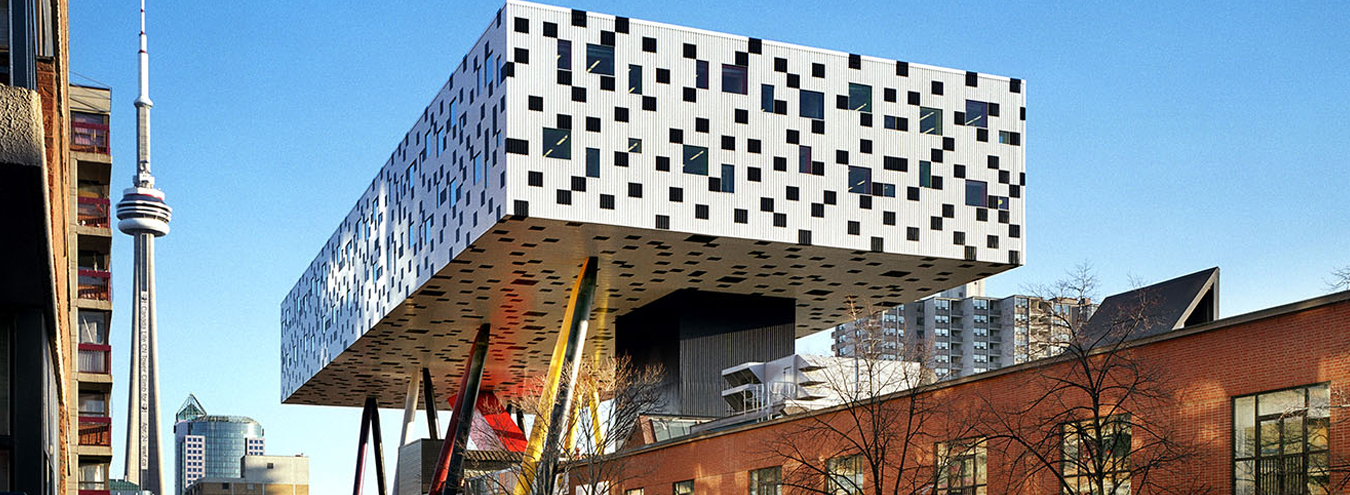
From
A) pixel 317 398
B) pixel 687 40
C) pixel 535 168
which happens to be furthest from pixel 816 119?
pixel 317 398

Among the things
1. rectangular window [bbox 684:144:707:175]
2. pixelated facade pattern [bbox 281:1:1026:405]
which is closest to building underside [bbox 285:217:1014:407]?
pixelated facade pattern [bbox 281:1:1026:405]

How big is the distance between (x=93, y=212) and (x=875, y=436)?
22599 millimetres

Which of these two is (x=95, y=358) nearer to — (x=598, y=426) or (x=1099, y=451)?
(x=598, y=426)

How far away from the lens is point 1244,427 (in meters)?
28.1

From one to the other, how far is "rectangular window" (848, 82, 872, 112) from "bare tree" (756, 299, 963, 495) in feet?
60.2

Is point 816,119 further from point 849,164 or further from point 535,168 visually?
point 535,168

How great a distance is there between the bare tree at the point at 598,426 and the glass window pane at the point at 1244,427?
91.3 ft

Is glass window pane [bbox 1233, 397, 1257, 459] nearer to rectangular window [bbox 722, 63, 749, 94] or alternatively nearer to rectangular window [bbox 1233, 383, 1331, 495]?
rectangular window [bbox 1233, 383, 1331, 495]

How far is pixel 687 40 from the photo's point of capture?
57.4 m

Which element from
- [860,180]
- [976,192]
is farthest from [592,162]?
[976,192]

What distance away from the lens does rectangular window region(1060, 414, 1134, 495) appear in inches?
1110

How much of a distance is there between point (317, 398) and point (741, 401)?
51710 millimetres

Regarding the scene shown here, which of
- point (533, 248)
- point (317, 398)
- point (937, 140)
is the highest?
point (937, 140)

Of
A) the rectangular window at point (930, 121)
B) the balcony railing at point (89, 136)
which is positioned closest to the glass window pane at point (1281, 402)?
the balcony railing at point (89, 136)
